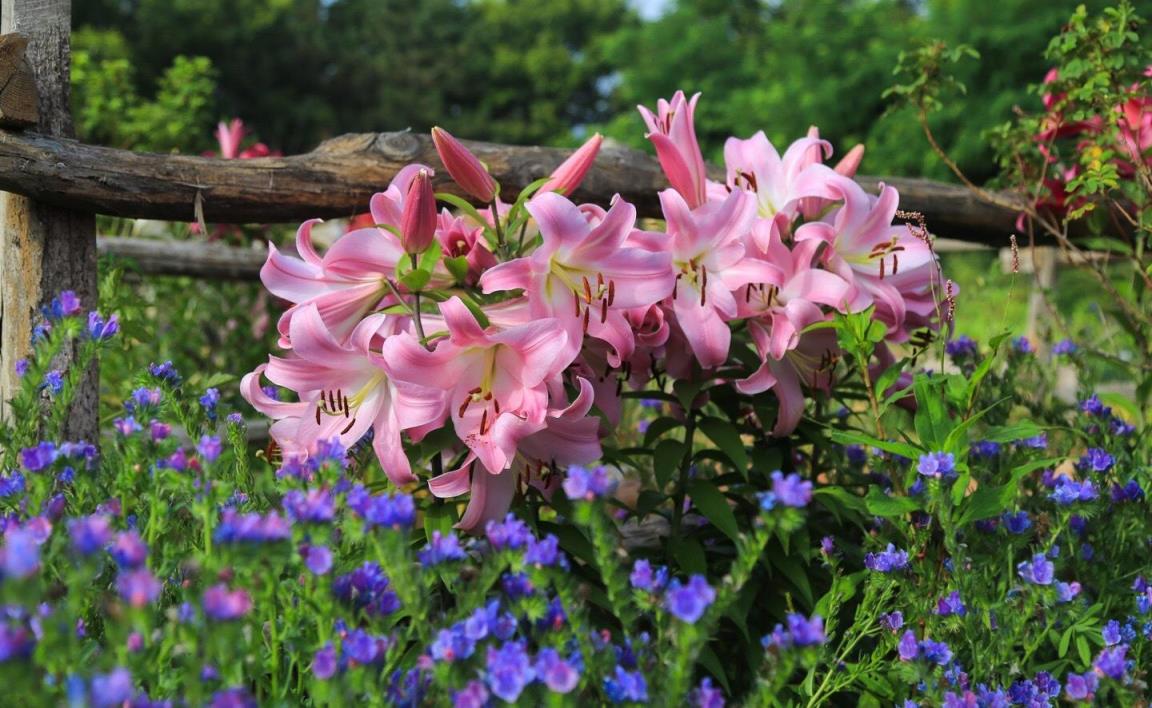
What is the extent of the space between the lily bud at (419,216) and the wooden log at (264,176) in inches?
26.1

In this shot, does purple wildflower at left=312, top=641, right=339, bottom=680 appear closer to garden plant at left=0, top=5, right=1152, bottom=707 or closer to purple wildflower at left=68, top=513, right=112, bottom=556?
garden plant at left=0, top=5, right=1152, bottom=707

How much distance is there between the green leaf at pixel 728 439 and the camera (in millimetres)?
1700

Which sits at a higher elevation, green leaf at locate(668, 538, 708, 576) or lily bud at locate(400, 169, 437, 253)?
lily bud at locate(400, 169, 437, 253)

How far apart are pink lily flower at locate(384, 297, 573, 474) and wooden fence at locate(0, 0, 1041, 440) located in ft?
2.49

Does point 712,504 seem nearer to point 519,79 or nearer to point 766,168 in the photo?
point 766,168

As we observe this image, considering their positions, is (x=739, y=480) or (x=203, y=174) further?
(x=203, y=174)

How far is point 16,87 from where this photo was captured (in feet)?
6.21

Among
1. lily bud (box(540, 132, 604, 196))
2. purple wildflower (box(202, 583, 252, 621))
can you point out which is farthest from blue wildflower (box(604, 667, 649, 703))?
lily bud (box(540, 132, 604, 196))

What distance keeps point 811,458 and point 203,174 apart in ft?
4.15

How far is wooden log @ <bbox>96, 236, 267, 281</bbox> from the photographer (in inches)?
162

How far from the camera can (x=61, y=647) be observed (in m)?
0.82

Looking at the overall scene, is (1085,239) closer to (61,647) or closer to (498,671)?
(498,671)

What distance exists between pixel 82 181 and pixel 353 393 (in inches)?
29.6

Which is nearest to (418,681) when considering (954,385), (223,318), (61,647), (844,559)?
(61,647)
